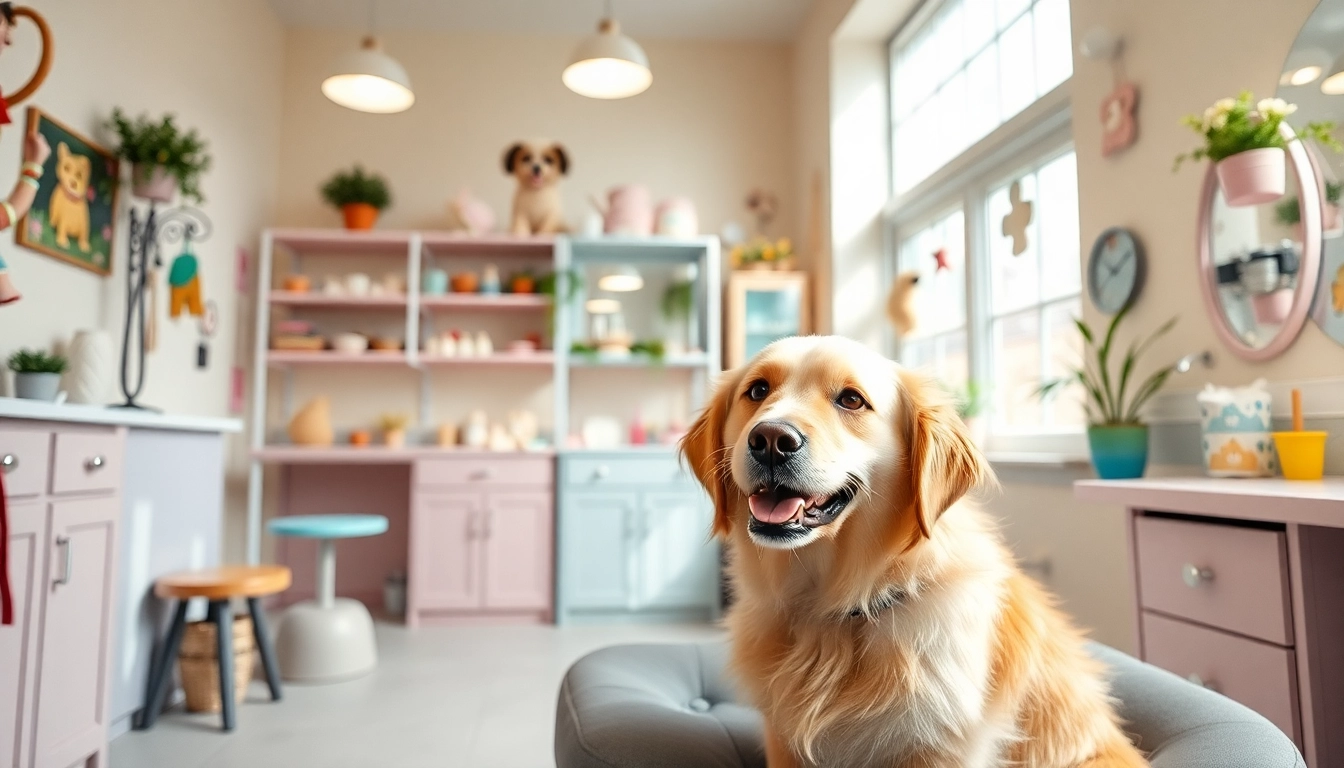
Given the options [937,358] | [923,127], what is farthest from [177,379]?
[923,127]

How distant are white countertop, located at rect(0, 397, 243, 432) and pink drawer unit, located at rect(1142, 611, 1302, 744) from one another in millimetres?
2297

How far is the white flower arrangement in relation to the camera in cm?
157

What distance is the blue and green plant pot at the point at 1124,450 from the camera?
6.43 ft

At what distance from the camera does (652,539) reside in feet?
13.5

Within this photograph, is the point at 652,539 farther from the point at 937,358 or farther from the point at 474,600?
the point at 937,358

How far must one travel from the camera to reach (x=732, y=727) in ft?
4.77

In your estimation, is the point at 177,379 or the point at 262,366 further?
the point at 262,366

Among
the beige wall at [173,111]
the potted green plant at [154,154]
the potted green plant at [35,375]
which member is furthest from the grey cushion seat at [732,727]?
the potted green plant at [154,154]

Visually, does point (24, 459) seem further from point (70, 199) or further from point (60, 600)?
point (70, 199)

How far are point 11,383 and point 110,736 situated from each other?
1.08 m

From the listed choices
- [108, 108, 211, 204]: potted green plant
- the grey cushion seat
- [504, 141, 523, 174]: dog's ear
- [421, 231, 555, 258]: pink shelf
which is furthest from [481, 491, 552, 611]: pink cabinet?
the grey cushion seat

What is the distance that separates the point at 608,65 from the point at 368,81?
1082mm

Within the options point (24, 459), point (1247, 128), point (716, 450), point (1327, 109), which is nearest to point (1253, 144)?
point (1247, 128)

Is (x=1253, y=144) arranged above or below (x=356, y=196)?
below
